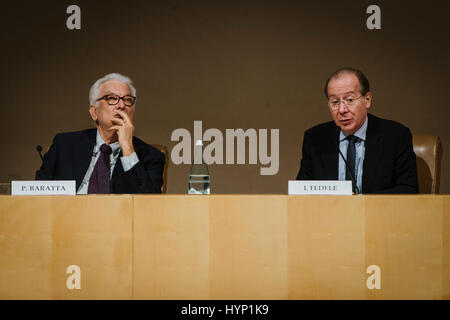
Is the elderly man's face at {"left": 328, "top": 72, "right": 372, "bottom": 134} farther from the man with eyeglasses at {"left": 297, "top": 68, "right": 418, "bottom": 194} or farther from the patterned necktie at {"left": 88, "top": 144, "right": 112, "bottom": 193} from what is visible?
the patterned necktie at {"left": 88, "top": 144, "right": 112, "bottom": 193}

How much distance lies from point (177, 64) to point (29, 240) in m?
2.11

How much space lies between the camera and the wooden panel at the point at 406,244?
1.20 m

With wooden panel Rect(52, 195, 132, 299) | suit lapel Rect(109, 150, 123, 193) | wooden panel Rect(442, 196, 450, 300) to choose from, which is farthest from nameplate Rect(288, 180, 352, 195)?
suit lapel Rect(109, 150, 123, 193)

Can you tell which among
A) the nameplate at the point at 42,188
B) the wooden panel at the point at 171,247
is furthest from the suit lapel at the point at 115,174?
the wooden panel at the point at 171,247

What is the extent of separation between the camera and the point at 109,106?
2.08m

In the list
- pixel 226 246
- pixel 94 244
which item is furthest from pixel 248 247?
pixel 94 244

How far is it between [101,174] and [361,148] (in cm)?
113

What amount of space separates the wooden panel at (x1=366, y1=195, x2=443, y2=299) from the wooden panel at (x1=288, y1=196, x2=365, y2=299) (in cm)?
→ 3

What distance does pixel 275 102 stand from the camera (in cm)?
314

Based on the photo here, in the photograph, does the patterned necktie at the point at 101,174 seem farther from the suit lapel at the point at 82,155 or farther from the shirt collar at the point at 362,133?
the shirt collar at the point at 362,133

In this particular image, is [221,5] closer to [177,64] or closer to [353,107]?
[177,64]

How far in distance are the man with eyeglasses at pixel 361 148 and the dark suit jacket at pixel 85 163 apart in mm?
719
